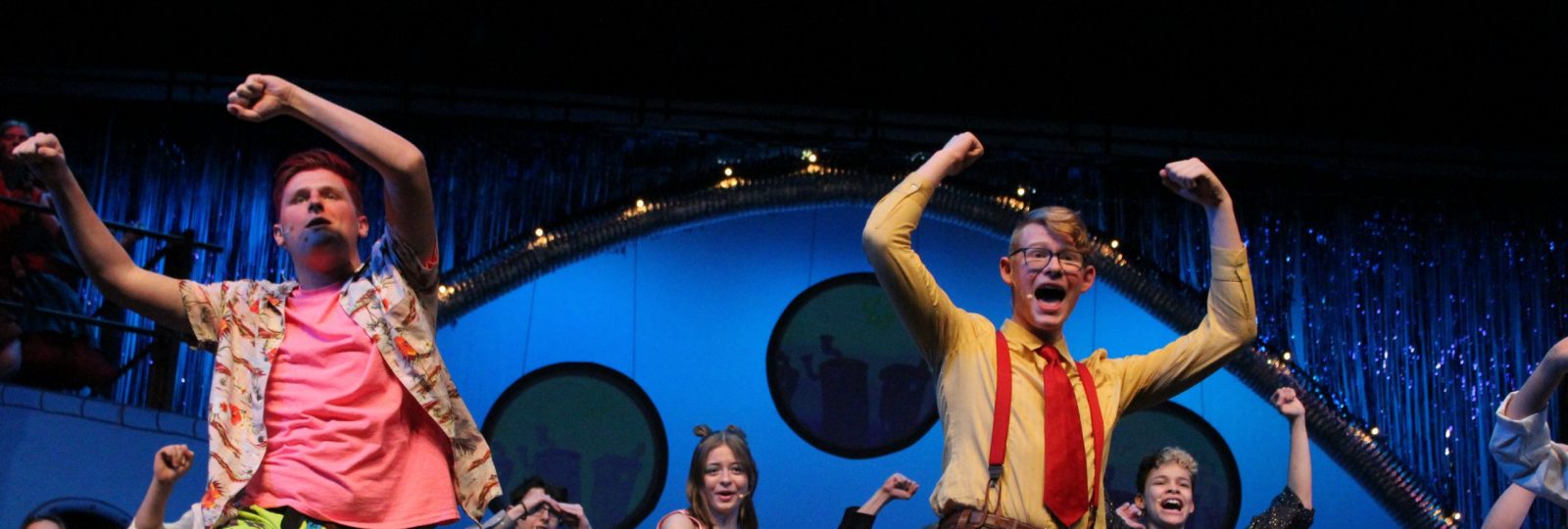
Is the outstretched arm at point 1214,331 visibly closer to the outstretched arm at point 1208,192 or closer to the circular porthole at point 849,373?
the outstretched arm at point 1208,192

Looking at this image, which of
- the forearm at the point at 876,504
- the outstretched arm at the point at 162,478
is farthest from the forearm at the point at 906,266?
the forearm at the point at 876,504

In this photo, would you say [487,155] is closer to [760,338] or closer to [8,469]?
[760,338]

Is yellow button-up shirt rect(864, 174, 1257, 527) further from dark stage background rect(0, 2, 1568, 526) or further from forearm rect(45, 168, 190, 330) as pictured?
dark stage background rect(0, 2, 1568, 526)

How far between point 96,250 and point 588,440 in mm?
3862

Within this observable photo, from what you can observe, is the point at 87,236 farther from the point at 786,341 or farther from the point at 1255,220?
the point at 1255,220

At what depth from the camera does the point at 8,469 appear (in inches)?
190

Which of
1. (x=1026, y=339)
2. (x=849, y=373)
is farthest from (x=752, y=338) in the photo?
(x=1026, y=339)

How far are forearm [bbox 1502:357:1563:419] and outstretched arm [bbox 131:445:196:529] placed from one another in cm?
227

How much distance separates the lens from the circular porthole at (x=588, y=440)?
6070mm

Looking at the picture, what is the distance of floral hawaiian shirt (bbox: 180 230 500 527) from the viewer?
90.7 inches

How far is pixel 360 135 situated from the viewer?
2244 millimetres

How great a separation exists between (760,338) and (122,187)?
8.53 feet

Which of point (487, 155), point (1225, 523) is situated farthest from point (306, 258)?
Result: point (1225, 523)

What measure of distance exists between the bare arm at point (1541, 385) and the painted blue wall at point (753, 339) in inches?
130
